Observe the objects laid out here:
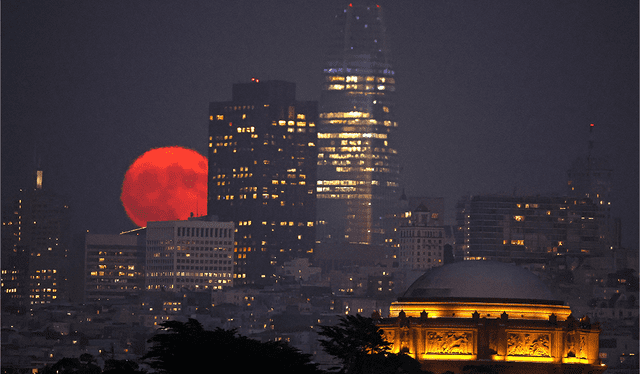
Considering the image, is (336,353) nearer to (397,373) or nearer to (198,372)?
(397,373)

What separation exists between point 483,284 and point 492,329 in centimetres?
359

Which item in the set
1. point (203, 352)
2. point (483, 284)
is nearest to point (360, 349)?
point (483, 284)

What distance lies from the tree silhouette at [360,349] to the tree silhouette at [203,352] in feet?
55.6

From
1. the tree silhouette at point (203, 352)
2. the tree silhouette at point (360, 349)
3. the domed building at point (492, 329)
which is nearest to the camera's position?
the tree silhouette at point (203, 352)

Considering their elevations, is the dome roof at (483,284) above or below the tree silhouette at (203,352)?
above

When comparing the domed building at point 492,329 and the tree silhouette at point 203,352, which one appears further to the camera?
the domed building at point 492,329

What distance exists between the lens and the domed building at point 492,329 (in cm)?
8769

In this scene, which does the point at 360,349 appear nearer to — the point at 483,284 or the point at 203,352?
the point at 483,284

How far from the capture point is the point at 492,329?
87.6 m

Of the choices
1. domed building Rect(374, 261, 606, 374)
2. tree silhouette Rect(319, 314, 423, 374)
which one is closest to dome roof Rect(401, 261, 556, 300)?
domed building Rect(374, 261, 606, 374)

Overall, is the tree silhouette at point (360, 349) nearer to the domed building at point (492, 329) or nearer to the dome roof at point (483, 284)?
the domed building at point (492, 329)

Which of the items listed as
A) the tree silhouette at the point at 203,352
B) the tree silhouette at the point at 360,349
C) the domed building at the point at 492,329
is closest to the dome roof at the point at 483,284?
the domed building at the point at 492,329

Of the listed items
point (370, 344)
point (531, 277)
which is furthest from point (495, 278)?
point (370, 344)

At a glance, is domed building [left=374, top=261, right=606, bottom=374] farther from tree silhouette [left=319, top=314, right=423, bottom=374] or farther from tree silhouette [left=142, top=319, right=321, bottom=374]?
tree silhouette [left=142, top=319, right=321, bottom=374]
